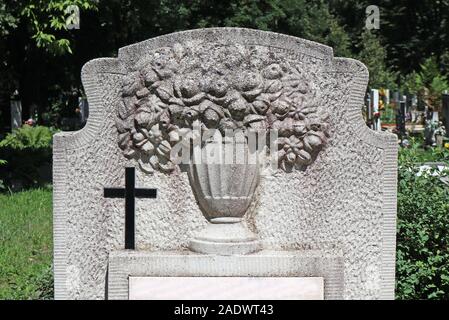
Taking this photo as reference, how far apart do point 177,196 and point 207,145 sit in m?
0.35

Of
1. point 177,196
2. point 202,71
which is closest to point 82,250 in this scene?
point 177,196

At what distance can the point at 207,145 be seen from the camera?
4.11 m

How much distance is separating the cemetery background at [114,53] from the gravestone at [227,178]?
3.20 ft

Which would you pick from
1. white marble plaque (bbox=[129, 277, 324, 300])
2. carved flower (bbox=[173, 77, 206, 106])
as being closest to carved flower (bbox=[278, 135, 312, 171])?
carved flower (bbox=[173, 77, 206, 106])

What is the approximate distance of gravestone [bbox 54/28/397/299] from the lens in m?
4.06

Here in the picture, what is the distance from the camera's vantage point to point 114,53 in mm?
19859

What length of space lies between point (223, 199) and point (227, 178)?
0.40 ft

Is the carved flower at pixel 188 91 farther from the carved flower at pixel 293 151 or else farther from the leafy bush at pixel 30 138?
the leafy bush at pixel 30 138

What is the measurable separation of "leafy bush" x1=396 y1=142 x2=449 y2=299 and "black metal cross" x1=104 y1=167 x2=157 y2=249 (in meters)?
1.86

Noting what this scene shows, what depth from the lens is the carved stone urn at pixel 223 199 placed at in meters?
4.08

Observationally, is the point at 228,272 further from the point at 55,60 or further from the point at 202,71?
the point at 55,60

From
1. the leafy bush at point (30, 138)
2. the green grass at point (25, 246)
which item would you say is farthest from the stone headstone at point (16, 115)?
the green grass at point (25, 246)

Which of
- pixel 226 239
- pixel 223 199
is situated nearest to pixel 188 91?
pixel 223 199

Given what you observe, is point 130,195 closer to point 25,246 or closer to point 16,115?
point 25,246
